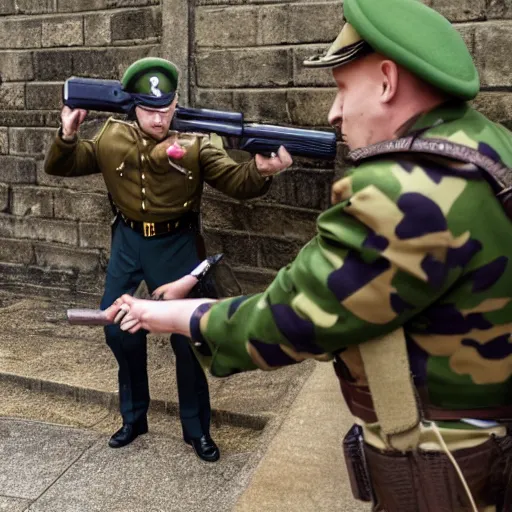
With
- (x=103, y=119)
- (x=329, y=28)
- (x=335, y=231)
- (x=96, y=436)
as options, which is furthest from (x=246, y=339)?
(x=103, y=119)

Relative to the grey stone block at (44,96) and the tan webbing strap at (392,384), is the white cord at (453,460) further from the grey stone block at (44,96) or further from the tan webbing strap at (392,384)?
the grey stone block at (44,96)

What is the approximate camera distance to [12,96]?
6320 mm

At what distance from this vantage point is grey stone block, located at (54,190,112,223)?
6.05 meters

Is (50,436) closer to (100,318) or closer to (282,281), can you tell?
(100,318)

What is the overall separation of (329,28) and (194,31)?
3.43 feet

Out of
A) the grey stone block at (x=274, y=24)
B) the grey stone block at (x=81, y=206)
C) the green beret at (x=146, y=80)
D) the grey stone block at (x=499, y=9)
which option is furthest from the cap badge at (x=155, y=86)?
the grey stone block at (x=81, y=206)

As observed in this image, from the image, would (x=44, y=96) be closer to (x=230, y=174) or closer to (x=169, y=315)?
(x=230, y=174)

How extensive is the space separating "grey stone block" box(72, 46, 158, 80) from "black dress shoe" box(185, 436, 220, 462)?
10.2 feet

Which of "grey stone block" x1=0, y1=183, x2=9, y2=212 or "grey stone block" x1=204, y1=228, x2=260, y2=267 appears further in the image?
"grey stone block" x1=0, y1=183, x2=9, y2=212

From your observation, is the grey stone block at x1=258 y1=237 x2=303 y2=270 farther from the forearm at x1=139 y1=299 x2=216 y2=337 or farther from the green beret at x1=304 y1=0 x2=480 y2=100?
the green beret at x1=304 y1=0 x2=480 y2=100

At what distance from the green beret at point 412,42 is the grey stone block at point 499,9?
3003 mm

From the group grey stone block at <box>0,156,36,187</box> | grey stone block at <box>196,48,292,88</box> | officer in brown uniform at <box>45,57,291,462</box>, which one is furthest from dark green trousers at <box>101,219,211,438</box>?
grey stone block at <box>0,156,36,187</box>

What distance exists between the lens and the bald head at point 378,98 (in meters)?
1.38

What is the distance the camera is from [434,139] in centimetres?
133
